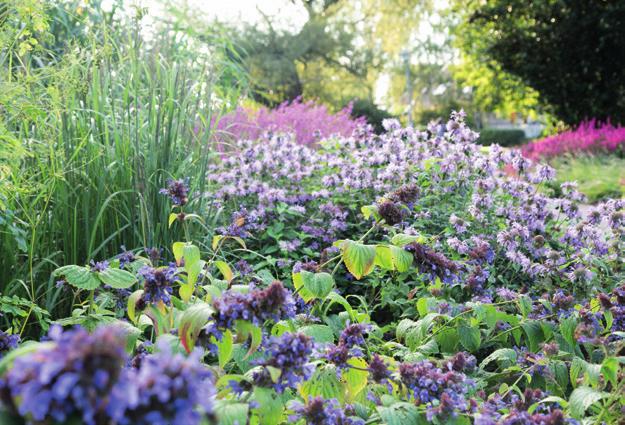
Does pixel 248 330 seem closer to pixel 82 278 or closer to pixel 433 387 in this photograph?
pixel 433 387

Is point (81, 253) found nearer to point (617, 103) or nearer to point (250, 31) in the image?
point (617, 103)

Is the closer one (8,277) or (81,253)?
(8,277)

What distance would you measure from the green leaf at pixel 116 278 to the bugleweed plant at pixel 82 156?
76cm

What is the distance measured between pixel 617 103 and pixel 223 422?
1499cm

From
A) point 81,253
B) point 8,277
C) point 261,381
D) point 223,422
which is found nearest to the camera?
point 223,422

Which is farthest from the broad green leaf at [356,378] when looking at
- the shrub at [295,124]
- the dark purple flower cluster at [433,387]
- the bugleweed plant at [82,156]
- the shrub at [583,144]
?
the shrub at [583,144]

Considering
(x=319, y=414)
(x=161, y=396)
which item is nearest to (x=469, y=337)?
(x=319, y=414)

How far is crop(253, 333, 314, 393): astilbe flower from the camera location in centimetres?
147

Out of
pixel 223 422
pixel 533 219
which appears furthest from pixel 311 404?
pixel 533 219

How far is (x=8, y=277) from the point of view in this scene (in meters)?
3.01

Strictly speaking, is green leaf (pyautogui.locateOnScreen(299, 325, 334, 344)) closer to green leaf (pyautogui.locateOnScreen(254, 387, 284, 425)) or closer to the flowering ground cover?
the flowering ground cover

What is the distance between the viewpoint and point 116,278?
2.05 m

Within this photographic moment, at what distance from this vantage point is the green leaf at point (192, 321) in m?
1.57

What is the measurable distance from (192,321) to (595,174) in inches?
344
